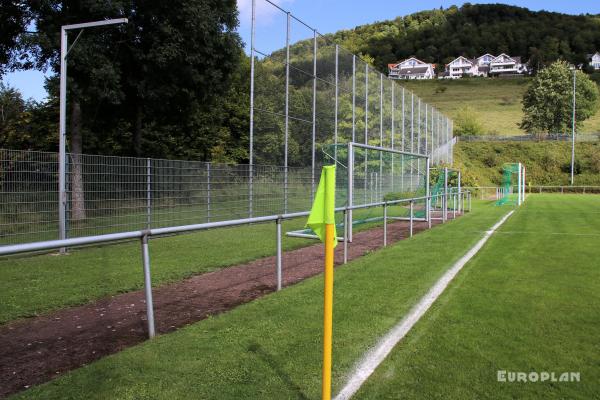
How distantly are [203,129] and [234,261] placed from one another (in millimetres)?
29769

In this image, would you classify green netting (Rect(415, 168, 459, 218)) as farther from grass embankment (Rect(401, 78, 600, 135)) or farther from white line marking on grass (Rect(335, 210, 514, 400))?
grass embankment (Rect(401, 78, 600, 135))

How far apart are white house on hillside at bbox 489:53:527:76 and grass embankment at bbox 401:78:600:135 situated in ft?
95.9

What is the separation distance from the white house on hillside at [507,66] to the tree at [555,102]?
269 ft

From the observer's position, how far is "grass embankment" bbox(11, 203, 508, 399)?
3.47 metres

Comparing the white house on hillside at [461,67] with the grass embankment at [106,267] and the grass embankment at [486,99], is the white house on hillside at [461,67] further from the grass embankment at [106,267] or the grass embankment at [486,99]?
the grass embankment at [106,267]

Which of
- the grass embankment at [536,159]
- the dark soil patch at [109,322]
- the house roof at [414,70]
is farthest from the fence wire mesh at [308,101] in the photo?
the house roof at [414,70]

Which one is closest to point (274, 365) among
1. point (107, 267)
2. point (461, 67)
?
point (107, 267)

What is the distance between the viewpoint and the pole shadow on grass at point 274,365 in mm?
3469

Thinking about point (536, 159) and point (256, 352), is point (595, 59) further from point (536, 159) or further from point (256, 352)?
point (256, 352)

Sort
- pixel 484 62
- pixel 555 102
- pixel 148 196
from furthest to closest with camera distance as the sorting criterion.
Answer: pixel 484 62, pixel 555 102, pixel 148 196

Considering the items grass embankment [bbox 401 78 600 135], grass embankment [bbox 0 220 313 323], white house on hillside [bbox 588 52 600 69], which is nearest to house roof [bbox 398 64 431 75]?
grass embankment [bbox 401 78 600 135]

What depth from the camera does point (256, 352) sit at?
418cm

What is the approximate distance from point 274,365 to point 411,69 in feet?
516

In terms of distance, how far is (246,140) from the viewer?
4075 cm
